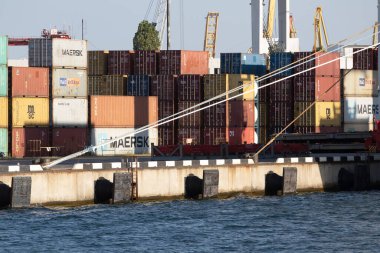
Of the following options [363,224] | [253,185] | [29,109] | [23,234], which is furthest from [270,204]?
[29,109]

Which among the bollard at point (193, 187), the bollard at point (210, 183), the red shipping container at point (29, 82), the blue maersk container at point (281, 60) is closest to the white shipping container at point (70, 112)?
the red shipping container at point (29, 82)

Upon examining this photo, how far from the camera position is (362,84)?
378 ft

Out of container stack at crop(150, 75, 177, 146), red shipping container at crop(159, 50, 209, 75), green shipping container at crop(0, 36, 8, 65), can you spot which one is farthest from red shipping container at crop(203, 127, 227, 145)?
green shipping container at crop(0, 36, 8, 65)

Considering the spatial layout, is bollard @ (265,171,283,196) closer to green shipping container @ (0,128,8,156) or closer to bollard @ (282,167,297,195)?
bollard @ (282,167,297,195)

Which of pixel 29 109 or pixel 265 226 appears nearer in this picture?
pixel 265 226

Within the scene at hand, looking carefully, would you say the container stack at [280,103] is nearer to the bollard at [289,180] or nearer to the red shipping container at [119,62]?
the red shipping container at [119,62]

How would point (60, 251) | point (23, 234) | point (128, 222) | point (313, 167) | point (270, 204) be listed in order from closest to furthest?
point (60, 251) → point (23, 234) → point (128, 222) → point (270, 204) → point (313, 167)

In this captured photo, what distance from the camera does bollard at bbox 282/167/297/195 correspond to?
78250 millimetres

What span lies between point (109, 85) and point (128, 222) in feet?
161

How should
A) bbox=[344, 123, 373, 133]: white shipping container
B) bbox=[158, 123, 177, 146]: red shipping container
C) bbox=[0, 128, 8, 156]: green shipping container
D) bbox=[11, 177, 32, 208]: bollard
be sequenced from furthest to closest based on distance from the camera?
bbox=[344, 123, 373, 133]: white shipping container → bbox=[158, 123, 177, 146]: red shipping container → bbox=[0, 128, 8, 156]: green shipping container → bbox=[11, 177, 32, 208]: bollard

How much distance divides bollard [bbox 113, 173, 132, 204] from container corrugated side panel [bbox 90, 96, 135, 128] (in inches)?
1378

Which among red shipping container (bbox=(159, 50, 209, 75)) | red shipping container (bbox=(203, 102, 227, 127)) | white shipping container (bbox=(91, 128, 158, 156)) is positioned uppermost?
red shipping container (bbox=(159, 50, 209, 75))

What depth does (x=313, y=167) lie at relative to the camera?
266 feet

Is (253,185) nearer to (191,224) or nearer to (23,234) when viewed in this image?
(191,224)
